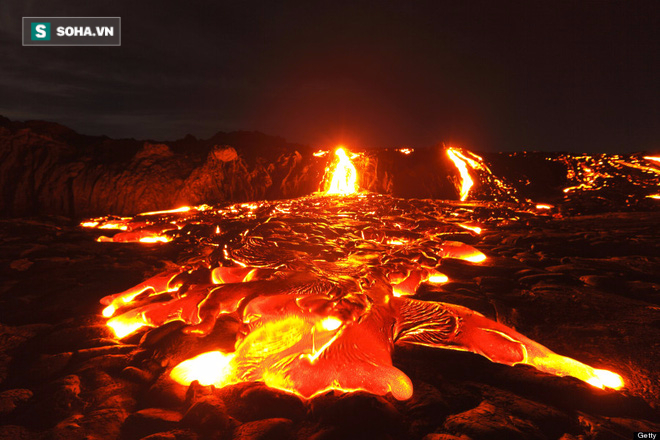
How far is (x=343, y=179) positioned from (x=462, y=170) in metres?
4.54

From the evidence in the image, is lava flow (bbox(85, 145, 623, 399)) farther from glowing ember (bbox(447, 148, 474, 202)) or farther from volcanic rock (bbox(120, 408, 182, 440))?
glowing ember (bbox(447, 148, 474, 202))

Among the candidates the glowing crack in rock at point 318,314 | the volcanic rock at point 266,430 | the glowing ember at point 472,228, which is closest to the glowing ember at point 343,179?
the glowing ember at point 472,228

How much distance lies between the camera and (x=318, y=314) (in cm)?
260

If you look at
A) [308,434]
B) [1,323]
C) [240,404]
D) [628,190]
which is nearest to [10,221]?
[1,323]

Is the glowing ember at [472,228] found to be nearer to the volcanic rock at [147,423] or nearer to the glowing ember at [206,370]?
the glowing ember at [206,370]

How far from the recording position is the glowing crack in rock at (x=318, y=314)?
2105mm

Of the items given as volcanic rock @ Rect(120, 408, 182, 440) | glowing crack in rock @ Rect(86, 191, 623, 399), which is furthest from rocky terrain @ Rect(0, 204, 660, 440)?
glowing crack in rock @ Rect(86, 191, 623, 399)

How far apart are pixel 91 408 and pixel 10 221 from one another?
763 cm

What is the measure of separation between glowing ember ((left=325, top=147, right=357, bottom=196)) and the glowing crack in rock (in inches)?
202

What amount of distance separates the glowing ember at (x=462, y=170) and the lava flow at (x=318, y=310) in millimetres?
4834

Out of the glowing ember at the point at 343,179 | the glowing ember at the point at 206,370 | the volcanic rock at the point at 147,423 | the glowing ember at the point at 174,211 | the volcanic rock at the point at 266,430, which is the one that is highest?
the glowing ember at the point at 343,179

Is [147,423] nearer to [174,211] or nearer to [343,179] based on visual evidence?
[174,211]

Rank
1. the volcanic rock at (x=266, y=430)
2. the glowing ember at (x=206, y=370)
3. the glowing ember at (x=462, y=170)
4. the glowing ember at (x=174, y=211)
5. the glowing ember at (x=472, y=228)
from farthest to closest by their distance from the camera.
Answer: the glowing ember at (x=462, y=170) → the glowing ember at (x=174, y=211) → the glowing ember at (x=472, y=228) → the glowing ember at (x=206, y=370) → the volcanic rock at (x=266, y=430)

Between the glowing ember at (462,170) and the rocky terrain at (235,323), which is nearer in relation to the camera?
the rocky terrain at (235,323)
